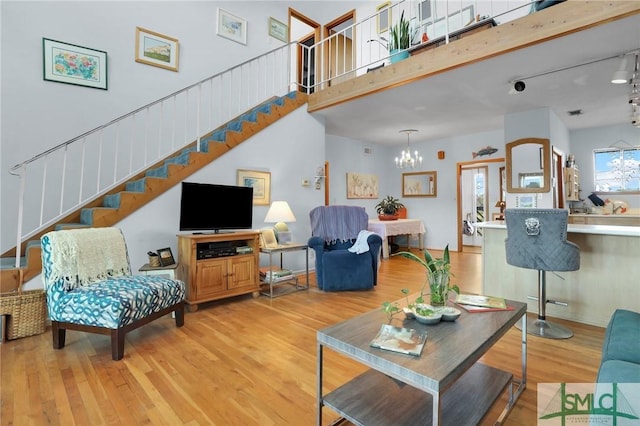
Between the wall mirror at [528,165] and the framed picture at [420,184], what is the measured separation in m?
2.30

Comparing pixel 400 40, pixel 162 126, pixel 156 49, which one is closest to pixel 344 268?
pixel 400 40

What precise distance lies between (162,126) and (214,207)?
1796 mm

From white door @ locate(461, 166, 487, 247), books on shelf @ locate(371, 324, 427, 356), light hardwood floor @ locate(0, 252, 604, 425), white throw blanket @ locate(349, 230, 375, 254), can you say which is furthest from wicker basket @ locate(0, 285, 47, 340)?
white door @ locate(461, 166, 487, 247)

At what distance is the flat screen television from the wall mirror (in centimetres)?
407

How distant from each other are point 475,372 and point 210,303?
2.69 m

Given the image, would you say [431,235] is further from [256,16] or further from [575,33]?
[256,16]

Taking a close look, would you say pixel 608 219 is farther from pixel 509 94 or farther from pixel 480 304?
pixel 480 304

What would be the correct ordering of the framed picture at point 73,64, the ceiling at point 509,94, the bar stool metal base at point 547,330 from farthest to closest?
the framed picture at point 73,64
the ceiling at point 509,94
the bar stool metal base at point 547,330

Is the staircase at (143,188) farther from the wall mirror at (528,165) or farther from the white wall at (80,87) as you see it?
the wall mirror at (528,165)

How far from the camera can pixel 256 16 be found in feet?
18.0

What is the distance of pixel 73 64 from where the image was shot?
365 centimetres

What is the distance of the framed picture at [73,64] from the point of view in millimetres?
3500

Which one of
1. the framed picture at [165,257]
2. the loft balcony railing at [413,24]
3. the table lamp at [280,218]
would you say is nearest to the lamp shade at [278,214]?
the table lamp at [280,218]

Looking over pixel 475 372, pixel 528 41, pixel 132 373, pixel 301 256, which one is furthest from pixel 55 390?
pixel 528 41
